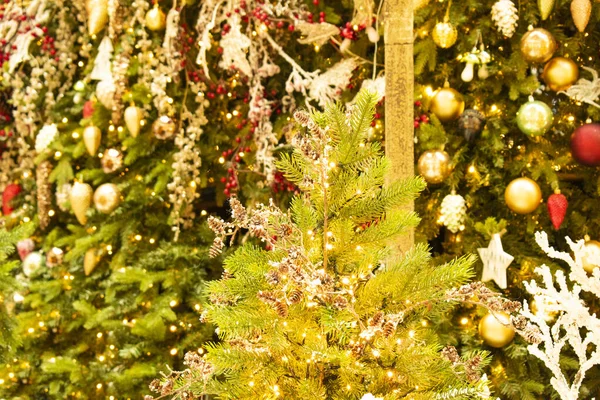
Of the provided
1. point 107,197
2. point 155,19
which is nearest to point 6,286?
point 107,197

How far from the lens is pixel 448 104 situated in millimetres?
2629

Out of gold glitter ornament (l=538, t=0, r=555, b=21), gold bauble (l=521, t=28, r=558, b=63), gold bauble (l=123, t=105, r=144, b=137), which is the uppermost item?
gold glitter ornament (l=538, t=0, r=555, b=21)

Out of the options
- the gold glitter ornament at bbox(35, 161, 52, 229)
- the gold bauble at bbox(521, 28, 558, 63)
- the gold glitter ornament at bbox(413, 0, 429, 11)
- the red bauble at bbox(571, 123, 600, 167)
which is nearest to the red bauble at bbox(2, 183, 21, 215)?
the gold glitter ornament at bbox(35, 161, 52, 229)

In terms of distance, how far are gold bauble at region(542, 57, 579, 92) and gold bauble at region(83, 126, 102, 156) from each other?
5.89 ft

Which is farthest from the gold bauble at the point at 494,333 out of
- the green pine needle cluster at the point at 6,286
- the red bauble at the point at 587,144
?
the green pine needle cluster at the point at 6,286

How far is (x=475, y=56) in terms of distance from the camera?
2.58 meters

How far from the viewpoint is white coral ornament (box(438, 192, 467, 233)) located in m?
2.64

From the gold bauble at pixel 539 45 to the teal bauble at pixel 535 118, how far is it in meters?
0.15

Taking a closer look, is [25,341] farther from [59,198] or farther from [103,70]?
[103,70]

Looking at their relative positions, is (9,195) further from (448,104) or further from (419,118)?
(448,104)

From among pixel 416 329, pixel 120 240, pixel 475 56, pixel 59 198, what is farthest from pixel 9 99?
pixel 416 329

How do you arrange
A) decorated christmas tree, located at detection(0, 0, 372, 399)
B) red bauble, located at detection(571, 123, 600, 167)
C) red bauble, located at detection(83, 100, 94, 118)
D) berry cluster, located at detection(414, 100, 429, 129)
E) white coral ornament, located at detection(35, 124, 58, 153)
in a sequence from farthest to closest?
white coral ornament, located at detection(35, 124, 58, 153) → red bauble, located at detection(83, 100, 94, 118) → decorated christmas tree, located at detection(0, 0, 372, 399) → berry cluster, located at detection(414, 100, 429, 129) → red bauble, located at detection(571, 123, 600, 167)

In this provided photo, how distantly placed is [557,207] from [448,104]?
51 cm

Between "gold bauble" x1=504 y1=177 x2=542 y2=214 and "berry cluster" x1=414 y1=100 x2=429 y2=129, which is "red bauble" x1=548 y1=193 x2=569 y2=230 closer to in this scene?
"gold bauble" x1=504 y1=177 x2=542 y2=214
